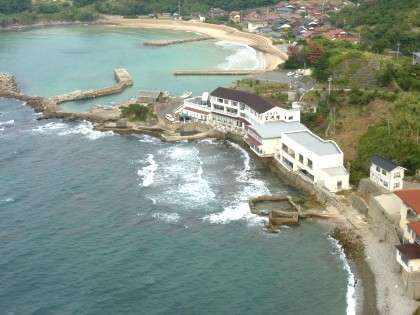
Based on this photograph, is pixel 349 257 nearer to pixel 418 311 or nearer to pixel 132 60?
pixel 418 311

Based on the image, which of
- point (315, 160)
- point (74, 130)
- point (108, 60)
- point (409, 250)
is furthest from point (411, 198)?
point (108, 60)

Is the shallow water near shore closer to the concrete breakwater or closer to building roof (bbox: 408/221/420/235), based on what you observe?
the concrete breakwater

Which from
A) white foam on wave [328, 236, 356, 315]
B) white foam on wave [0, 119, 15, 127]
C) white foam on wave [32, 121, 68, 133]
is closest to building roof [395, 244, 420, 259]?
white foam on wave [328, 236, 356, 315]

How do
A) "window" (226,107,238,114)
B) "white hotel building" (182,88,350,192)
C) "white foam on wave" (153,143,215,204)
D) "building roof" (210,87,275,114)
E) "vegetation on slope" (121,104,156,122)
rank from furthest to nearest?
"vegetation on slope" (121,104,156,122) < "window" (226,107,238,114) < "building roof" (210,87,275,114) < "white hotel building" (182,88,350,192) < "white foam on wave" (153,143,215,204)

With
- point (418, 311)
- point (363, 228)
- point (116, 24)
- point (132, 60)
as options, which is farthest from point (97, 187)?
point (116, 24)

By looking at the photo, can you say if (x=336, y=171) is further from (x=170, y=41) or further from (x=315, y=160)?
(x=170, y=41)

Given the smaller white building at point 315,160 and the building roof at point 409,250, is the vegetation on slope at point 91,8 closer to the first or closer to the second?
the smaller white building at point 315,160

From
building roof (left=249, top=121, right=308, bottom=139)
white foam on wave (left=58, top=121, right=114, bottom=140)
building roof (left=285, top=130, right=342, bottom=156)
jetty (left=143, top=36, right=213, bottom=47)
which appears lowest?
jetty (left=143, top=36, right=213, bottom=47)
